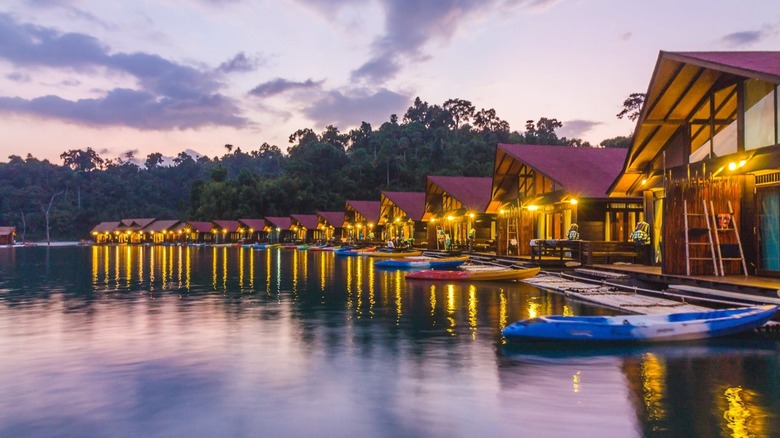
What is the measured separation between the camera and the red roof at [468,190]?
4112 cm

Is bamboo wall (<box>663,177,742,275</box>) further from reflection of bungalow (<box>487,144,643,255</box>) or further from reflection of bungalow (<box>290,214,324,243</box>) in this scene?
reflection of bungalow (<box>290,214,324,243</box>)

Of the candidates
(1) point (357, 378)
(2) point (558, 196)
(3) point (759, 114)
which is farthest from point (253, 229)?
(1) point (357, 378)

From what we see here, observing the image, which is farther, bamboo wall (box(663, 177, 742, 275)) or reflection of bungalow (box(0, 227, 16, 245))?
reflection of bungalow (box(0, 227, 16, 245))

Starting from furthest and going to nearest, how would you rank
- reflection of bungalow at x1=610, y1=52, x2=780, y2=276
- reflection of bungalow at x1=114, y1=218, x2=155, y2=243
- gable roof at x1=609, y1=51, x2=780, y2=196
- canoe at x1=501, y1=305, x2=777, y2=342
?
reflection of bungalow at x1=114, y1=218, x2=155, y2=243 < reflection of bungalow at x1=610, y1=52, x2=780, y2=276 < gable roof at x1=609, y1=51, x2=780, y2=196 < canoe at x1=501, y1=305, x2=777, y2=342

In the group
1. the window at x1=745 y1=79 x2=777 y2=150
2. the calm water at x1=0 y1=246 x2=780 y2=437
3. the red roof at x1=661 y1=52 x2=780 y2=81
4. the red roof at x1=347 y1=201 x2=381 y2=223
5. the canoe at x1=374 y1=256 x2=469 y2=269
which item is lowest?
the calm water at x1=0 y1=246 x2=780 y2=437

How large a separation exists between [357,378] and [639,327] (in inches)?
215

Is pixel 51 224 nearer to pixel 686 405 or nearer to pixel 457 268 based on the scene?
pixel 457 268


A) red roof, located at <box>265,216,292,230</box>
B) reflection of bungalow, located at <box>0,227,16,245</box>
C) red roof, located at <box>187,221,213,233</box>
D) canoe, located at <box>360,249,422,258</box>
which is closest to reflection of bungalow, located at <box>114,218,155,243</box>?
red roof, located at <box>187,221,213,233</box>

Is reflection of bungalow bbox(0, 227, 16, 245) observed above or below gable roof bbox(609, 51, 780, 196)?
below

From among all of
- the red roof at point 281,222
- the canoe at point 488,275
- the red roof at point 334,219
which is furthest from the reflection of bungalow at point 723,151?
the red roof at point 281,222

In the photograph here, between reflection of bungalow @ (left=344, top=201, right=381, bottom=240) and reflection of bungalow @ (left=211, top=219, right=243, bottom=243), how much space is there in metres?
34.5

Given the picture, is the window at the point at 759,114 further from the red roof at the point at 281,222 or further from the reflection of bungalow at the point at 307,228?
the red roof at the point at 281,222

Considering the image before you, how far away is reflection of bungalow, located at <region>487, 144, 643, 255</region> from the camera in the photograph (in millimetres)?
26438

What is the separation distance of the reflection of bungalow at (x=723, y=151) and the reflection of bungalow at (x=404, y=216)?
34555 mm
